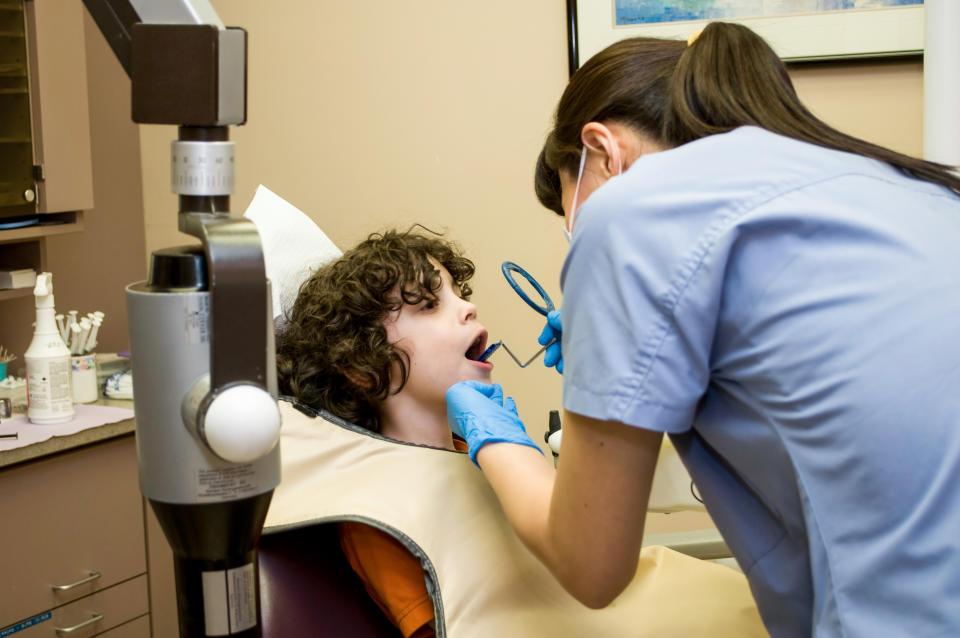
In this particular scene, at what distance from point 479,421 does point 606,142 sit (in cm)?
36

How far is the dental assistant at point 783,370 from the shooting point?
2.42 ft

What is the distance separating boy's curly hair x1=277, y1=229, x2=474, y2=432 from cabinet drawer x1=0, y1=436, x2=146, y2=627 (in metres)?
0.72

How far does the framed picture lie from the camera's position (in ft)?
7.67

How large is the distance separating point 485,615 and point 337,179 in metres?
1.63

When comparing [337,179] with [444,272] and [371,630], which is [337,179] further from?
[371,630]

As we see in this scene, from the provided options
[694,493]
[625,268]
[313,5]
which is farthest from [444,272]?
[313,5]

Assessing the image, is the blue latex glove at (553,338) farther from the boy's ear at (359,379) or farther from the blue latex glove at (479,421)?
the boy's ear at (359,379)

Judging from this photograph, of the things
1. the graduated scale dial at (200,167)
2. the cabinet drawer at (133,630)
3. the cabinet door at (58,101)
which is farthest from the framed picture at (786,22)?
the graduated scale dial at (200,167)

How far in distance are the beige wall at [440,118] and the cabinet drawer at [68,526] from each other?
88 centimetres

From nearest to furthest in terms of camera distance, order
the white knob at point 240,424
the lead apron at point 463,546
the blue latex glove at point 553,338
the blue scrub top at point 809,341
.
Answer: the white knob at point 240,424
the blue scrub top at point 809,341
the lead apron at point 463,546
the blue latex glove at point 553,338

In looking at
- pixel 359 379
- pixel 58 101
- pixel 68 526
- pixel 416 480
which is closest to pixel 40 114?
pixel 58 101

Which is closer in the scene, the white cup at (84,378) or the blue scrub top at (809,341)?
the blue scrub top at (809,341)

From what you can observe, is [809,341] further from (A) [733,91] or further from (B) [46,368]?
(B) [46,368]

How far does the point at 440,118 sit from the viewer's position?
2504 mm
